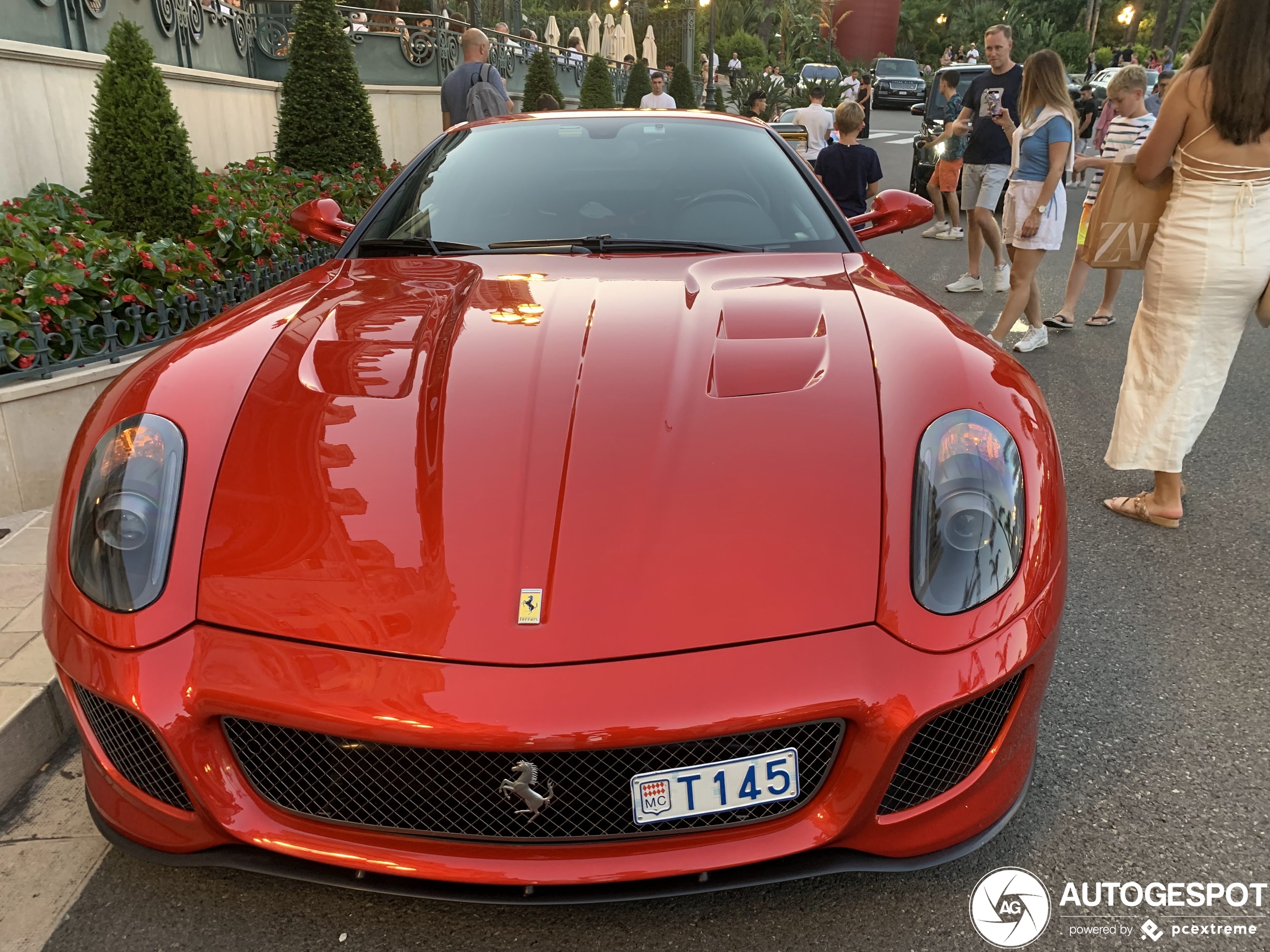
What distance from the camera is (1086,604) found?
3041mm

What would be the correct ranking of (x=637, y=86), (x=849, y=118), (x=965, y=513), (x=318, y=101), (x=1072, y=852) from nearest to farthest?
(x=965, y=513) < (x=1072, y=852) < (x=849, y=118) < (x=318, y=101) < (x=637, y=86)

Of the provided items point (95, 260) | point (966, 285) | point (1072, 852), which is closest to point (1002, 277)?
point (966, 285)

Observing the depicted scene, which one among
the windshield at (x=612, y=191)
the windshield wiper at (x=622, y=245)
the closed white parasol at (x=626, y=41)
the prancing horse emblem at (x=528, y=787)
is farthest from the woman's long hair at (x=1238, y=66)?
the closed white parasol at (x=626, y=41)

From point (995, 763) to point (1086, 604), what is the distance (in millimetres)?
1490

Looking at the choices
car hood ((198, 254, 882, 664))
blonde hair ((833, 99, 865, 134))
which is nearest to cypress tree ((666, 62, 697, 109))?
blonde hair ((833, 99, 865, 134))

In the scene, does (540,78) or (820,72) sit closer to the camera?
(540,78)

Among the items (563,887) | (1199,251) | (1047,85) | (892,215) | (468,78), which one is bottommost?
(563,887)

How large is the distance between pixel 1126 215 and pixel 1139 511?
1.07m

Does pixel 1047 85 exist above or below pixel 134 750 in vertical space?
above

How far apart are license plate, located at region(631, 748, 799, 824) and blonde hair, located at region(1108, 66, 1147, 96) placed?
6.53 meters

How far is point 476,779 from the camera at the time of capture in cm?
157

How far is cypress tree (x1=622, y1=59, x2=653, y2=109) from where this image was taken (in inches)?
892

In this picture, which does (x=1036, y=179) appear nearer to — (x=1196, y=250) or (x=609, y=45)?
(x=1196, y=250)

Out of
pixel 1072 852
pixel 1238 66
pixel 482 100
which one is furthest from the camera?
pixel 482 100
